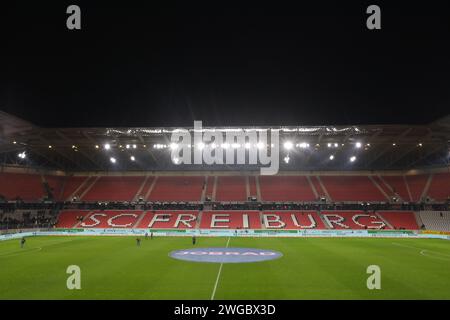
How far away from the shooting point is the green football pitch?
50.8 feet

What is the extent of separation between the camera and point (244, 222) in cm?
5553

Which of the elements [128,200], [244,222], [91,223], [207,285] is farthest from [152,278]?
[128,200]

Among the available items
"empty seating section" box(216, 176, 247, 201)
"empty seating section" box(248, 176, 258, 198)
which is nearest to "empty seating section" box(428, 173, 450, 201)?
"empty seating section" box(248, 176, 258, 198)

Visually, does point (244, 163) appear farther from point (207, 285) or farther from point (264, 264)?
point (207, 285)

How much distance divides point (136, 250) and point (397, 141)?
139 ft

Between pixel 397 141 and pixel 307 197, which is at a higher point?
pixel 397 141

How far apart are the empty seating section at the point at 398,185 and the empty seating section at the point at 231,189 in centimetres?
2827

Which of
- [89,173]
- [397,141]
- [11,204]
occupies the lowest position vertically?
[11,204]

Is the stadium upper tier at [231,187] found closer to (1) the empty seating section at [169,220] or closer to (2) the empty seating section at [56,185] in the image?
(2) the empty seating section at [56,185]

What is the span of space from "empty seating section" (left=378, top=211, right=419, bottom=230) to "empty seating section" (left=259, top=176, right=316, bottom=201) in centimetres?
1264

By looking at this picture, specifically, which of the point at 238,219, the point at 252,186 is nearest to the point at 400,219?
the point at 252,186

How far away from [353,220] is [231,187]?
22.9m

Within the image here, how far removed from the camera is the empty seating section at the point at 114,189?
63.5 metres
